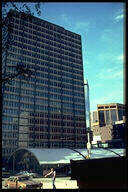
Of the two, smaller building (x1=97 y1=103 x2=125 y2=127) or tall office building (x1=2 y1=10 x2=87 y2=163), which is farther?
smaller building (x1=97 y1=103 x2=125 y2=127)

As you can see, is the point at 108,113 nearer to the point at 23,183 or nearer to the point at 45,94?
the point at 45,94

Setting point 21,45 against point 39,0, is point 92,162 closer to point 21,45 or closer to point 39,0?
point 39,0

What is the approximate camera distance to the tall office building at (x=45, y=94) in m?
88.1

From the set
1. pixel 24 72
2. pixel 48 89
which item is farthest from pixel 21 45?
pixel 24 72

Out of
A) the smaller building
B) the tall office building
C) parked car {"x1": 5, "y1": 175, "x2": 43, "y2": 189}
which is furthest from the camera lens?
the smaller building

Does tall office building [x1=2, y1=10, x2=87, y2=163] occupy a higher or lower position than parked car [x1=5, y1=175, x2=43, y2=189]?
higher

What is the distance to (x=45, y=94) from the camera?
99.5 metres

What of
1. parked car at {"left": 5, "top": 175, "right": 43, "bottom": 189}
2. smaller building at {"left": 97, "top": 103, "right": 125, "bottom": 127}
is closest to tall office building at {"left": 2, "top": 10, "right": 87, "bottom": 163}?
smaller building at {"left": 97, "top": 103, "right": 125, "bottom": 127}

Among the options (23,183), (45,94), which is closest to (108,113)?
(45,94)

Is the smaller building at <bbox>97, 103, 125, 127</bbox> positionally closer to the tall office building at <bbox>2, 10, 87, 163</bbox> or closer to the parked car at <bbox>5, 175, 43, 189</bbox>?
the tall office building at <bbox>2, 10, 87, 163</bbox>

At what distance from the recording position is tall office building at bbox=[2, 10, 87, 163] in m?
88.1

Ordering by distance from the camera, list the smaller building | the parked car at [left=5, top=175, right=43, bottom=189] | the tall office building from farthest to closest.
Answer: the smaller building < the tall office building < the parked car at [left=5, top=175, right=43, bottom=189]

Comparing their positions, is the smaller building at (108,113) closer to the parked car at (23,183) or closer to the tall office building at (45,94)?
the tall office building at (45,94)

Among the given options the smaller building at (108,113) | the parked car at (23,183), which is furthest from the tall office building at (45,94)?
the parked car at (23,183)
